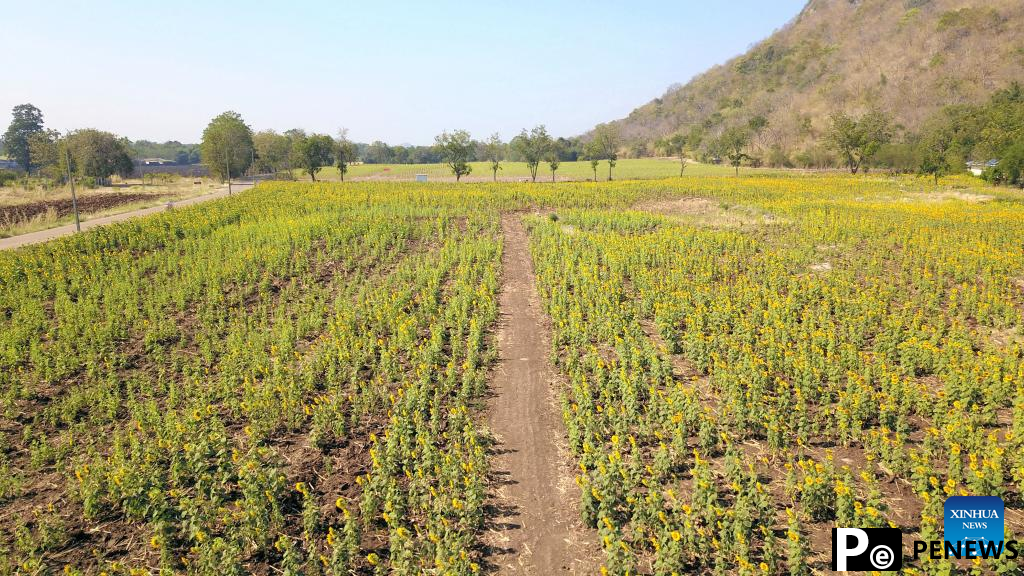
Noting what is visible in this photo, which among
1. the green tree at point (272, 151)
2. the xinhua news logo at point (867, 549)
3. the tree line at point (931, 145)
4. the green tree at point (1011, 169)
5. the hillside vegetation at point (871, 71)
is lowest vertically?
the xinhua news logo at point (867, 549)

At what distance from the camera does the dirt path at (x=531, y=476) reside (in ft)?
20.4

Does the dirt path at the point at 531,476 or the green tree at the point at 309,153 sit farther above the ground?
the green tree at the point at 309,153

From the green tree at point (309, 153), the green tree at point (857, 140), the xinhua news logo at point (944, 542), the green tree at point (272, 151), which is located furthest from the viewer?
the green tree at point (272, 151)

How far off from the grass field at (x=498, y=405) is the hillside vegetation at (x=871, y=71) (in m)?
85.0

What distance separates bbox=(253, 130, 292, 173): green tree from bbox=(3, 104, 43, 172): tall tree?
38.7m

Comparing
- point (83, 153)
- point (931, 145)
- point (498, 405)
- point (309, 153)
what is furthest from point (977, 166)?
point (83, 153)

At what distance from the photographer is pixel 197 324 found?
14.3 m

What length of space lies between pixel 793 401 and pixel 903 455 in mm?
2197

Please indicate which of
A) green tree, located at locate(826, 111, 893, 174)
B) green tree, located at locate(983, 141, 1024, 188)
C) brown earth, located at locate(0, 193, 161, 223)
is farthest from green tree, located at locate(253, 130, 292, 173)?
green tree, located at locate(983, 141, 1024, 188)

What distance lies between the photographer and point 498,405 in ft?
32.3

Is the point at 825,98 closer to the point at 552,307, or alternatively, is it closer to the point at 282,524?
the point at 552,307

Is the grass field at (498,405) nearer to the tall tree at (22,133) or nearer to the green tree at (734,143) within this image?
the green tree at (734,143)

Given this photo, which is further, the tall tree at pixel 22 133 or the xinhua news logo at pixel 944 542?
the tall tree at pixel 22 133

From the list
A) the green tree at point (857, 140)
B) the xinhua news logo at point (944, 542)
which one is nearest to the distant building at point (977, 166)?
the green tree at point (857, 140)
